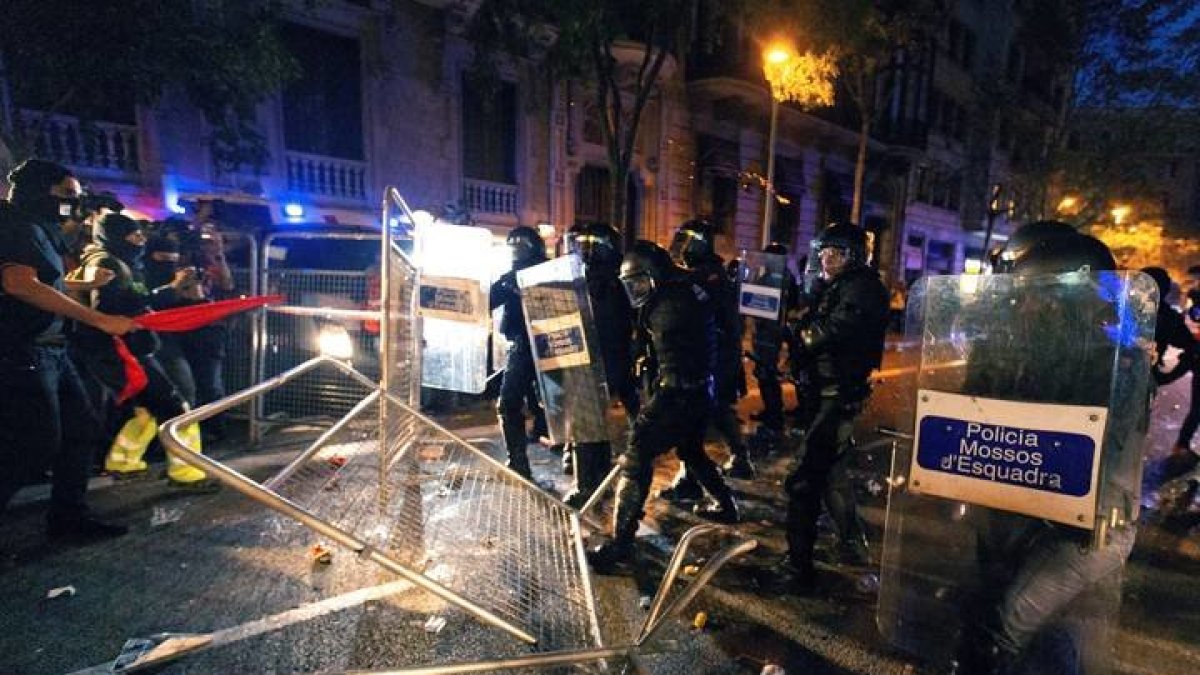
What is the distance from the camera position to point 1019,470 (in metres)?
1.90

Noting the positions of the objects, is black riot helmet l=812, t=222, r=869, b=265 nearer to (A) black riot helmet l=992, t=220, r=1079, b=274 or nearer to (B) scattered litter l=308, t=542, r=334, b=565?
(A) black riot helmet l=992, t=220, r=1079, b=274

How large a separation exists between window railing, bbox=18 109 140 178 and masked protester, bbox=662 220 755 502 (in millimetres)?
9205

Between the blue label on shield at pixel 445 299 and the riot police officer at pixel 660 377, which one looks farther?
the blue label on shield at pixel 445 299

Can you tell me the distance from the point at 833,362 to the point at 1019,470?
4.58ft

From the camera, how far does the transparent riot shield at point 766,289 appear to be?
730 centimetres

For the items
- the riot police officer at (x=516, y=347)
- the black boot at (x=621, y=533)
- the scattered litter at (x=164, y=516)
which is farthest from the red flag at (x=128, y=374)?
the black boot at (x=621, y=533)

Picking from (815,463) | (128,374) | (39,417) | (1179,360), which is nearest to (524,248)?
(815,463)

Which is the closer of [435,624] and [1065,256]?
[1065,256]

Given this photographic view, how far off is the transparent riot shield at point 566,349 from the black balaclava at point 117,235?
11.1 ft

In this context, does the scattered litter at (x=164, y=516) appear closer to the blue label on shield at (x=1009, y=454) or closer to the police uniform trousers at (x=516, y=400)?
the police uniform trousers at (x=516, y=400)

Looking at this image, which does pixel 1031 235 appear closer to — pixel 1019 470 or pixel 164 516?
pixel 1019 470

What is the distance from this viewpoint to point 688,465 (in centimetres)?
417

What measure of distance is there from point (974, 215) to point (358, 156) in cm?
3215

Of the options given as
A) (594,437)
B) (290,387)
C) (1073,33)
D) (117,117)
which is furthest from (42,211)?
(1073,33)
